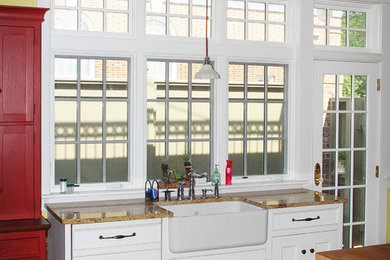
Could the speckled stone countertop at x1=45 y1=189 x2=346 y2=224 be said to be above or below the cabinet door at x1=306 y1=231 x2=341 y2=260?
above

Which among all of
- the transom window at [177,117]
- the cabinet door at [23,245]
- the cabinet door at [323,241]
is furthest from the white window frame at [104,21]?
the cabinet door at [323,241]

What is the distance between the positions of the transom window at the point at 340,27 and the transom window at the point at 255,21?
1.27ft

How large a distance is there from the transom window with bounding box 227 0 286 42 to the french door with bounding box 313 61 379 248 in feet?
1.77

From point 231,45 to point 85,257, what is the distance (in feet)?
7.69

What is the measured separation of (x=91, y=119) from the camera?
4539mm

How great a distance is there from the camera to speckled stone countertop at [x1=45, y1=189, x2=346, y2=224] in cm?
378

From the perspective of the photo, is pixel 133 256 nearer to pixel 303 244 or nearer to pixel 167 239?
pixel 167 239

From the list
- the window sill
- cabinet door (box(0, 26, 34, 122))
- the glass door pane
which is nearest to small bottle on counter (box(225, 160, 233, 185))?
the window sill

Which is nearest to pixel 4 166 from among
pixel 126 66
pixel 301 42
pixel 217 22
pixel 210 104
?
pixel 126 66

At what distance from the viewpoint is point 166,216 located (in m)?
3.91

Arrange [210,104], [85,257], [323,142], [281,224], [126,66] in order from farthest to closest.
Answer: [323,142]
[210,104]
[126,66]
[281,224]
[85,257]

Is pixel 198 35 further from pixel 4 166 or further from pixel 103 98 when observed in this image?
pixel 4 166

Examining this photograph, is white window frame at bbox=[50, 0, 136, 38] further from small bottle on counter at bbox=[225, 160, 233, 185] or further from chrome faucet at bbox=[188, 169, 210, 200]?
small bottle on counter at bbox=[225, 160, 233, 185]

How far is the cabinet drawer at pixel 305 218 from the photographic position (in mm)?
4332
